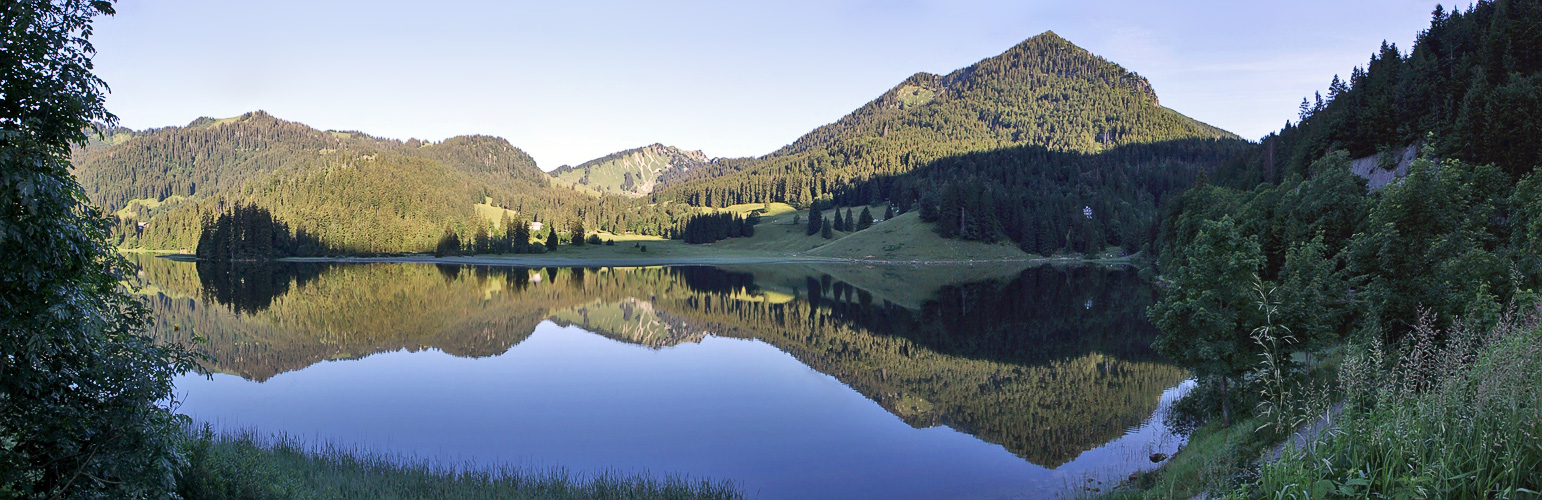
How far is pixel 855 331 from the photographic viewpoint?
4481cm

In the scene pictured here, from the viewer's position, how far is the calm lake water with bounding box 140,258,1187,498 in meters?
18.8

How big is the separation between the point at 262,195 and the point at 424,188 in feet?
129

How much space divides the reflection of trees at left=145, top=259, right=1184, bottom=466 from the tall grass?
12.3 meters

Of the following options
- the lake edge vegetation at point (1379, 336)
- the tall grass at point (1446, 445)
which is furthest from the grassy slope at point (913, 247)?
the tall grass at point (1446, 445)

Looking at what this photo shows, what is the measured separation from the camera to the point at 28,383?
24.8ft

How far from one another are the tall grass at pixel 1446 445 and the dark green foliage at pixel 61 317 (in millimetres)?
12301

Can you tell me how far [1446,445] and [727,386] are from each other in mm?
24513

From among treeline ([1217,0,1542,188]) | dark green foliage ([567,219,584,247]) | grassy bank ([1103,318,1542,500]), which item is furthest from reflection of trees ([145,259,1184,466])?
dark green foliage ([567,219,584,247])

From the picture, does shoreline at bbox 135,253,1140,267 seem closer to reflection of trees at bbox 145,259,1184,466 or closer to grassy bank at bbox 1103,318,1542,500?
reflection of trees at bbox 145,259,1184,466

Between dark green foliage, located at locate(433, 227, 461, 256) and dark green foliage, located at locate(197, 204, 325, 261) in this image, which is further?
dark green foliage, located at locate(433, 227, 461, 256)

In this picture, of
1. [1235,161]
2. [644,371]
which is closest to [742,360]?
[644,371]

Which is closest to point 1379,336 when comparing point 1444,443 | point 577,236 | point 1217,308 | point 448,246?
point 1217,308

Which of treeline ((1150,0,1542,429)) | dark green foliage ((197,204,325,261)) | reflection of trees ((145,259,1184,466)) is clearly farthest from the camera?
dark green foliage ((197,204,325,261))

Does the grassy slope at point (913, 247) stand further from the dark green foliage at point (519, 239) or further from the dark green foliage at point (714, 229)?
the dark green foliage at point (519, 239)
